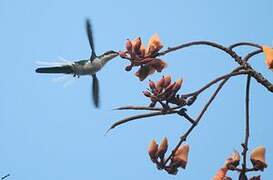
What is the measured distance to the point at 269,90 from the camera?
153 cm

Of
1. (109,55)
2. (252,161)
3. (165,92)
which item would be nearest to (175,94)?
(165,92)

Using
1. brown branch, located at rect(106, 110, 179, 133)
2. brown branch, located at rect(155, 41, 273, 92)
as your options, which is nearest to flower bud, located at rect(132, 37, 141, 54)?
brown branch, located at rect(155, 41, 273, 92)

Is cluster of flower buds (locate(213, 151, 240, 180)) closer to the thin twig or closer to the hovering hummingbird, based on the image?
the thin twig

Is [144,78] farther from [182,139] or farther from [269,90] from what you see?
[269,90]

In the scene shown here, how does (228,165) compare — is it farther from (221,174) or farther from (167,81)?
(167,81)

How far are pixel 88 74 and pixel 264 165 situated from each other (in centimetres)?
120

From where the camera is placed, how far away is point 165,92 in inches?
65.6

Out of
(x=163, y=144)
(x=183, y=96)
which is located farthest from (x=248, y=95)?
(x=163, y=144)

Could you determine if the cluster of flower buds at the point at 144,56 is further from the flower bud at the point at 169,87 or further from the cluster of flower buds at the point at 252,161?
the cluster of flower buds at the point at 252,161

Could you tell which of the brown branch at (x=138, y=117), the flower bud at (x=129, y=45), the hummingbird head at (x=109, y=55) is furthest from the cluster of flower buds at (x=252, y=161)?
the hummingbird head at (x=109, y=55)

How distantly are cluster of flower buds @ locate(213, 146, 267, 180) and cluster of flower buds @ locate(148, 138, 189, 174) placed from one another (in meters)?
0.14

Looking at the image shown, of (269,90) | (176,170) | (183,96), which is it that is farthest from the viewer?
(176,170)

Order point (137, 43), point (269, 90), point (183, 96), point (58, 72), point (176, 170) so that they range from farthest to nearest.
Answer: point (58, 72) < point (137, 43) < point (176, 170) < point (183, 96) < point (269, 90)

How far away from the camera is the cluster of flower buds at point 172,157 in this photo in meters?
1.74
